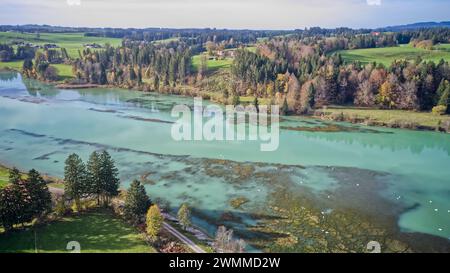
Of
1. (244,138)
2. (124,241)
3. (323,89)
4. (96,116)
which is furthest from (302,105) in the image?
(124,241)

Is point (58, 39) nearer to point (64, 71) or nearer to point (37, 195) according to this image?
point (64, 71)

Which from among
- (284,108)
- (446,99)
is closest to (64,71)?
(284,108)

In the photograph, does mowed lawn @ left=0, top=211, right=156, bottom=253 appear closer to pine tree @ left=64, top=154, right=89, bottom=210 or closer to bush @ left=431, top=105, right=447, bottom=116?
pine tree @ left=64, top=154, right=89, bottom=210

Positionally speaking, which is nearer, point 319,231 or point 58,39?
point 319,231

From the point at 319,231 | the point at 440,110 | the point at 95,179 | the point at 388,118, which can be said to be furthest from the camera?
the point at 440,110
